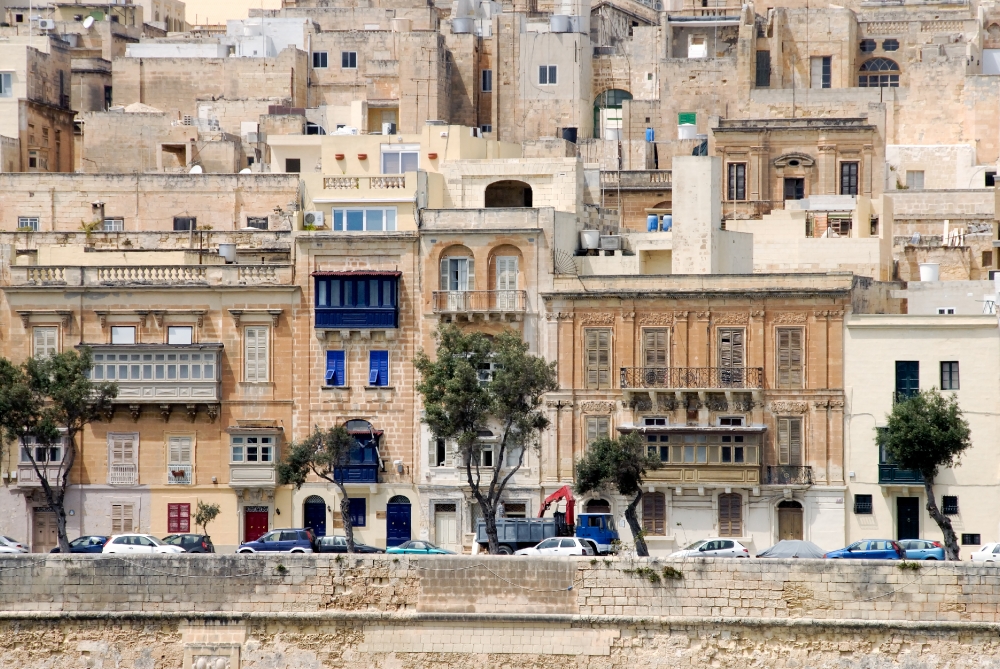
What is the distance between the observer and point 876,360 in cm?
5472

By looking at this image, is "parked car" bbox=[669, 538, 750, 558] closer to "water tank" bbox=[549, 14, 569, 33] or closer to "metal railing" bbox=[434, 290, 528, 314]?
"metal railing" bbox=[434, 290, 528, 314]

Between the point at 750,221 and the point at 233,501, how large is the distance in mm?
17068

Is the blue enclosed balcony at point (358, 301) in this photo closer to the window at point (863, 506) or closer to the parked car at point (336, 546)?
the parked car at point (336, 546)

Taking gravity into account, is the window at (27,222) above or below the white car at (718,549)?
above

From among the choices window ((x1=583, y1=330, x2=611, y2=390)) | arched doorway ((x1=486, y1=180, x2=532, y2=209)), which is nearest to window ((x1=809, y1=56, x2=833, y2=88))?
arched doorway ((x1=486, y1=180, x2=532, y2=209))

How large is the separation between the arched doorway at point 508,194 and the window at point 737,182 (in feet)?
27.3

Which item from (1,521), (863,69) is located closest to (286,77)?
(863,69)

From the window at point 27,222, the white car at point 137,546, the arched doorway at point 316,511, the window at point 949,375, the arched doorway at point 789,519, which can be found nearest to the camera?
the white car at point 137,546

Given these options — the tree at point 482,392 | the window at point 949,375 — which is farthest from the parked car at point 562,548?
the window at point 949,375

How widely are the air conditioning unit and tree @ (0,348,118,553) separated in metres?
8.79

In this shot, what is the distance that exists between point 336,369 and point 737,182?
55.7 ft

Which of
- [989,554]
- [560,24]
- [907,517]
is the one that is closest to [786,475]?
[907,517]

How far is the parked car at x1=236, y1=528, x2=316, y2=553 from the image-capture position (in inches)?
1937

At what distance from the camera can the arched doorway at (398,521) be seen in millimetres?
56438
